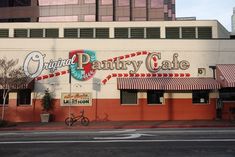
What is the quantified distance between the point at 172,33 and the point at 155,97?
19.3 feet

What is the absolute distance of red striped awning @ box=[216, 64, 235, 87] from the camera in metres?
25.7

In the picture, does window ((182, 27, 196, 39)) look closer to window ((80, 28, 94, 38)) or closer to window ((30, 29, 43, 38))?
window ((80, 28, 94, 38))

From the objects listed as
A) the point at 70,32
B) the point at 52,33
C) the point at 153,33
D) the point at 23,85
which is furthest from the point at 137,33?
the point at 23,85

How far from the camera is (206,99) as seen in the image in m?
28.3

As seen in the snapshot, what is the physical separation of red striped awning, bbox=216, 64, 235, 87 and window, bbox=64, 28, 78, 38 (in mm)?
11768

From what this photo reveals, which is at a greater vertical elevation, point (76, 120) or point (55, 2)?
point (55, 2)

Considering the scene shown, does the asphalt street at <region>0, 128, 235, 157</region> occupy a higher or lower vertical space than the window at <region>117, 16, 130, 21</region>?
lower

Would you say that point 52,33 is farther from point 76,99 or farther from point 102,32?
point 76,99

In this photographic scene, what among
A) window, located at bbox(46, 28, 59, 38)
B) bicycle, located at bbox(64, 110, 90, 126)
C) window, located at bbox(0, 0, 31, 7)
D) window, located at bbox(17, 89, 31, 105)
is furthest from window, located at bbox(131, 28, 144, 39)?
window, located at bbox(0, 0, 31, 7)

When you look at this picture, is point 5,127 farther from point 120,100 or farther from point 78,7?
point 78,7

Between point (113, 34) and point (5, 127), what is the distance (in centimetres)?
1170

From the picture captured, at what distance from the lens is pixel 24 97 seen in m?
28.1

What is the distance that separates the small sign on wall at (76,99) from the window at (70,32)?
584cm

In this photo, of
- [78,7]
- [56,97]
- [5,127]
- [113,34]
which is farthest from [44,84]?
[78,7]
